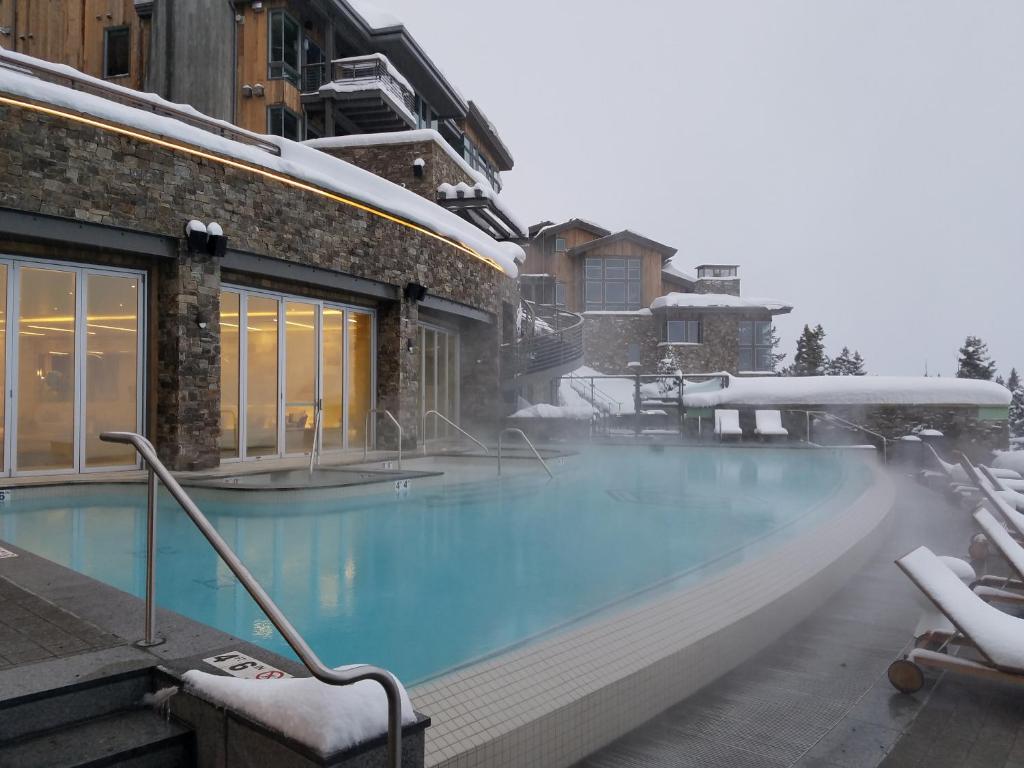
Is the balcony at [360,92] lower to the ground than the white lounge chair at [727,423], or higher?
higher

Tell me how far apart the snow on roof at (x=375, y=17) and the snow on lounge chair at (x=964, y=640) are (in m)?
20.2

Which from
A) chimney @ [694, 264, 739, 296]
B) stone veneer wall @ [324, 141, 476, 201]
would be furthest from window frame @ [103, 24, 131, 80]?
chimney @ [694, 264, 739, 296]

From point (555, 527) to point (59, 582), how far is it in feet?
15.6

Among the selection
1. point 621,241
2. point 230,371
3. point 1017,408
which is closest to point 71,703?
point 230,371

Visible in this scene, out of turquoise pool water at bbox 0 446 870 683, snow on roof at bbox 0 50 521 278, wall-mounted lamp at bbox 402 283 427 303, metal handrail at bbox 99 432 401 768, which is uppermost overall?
snow on roof at bbox 0 50 521 278

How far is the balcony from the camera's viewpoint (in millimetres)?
17859

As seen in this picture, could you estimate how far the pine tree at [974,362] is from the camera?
131 ft

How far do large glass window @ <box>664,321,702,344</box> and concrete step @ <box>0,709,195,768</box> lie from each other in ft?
96.5

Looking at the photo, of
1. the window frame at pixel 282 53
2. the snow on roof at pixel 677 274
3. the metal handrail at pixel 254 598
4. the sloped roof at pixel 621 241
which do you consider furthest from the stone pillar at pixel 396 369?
the snow on roof at pixel 677 274

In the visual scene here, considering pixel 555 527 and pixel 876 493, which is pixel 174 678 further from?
pixel 876 493

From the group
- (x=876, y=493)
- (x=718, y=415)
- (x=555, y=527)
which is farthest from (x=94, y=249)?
(x=718, y=415)

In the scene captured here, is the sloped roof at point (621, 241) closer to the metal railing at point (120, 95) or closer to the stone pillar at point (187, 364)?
the metal railing at point (120, 95)

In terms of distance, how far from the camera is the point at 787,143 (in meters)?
163

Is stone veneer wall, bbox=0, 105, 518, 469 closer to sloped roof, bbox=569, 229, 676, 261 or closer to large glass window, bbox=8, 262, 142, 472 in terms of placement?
large glass window, bbox=8, 262, 142, 472
